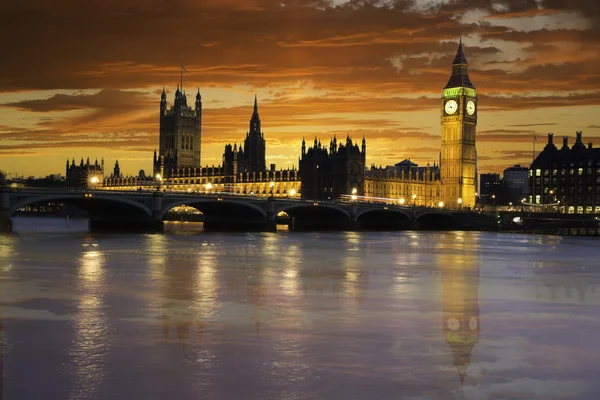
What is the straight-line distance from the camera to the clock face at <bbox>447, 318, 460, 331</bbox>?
15479mm

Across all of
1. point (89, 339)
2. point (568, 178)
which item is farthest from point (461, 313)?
point (568, 178)

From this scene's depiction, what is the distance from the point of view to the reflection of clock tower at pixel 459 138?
459ft

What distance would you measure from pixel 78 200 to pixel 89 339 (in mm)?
50676

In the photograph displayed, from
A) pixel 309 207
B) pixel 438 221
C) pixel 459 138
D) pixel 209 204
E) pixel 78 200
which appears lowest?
pixel 438 221

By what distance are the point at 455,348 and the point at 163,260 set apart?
21824mm

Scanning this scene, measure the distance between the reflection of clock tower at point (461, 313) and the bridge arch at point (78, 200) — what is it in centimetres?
3671

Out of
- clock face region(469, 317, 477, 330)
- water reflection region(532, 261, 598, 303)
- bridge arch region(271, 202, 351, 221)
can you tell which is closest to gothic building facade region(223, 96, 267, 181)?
bridge arch region(271, 202, 351, 221)

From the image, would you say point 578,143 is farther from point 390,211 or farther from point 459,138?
point 390,211

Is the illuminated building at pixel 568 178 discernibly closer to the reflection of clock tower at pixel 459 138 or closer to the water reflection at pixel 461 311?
the reflection of clock tower at pixel 459 138

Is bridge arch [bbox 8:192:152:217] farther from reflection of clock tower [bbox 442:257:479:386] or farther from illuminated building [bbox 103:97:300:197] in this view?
illuminated building [bbox 103:97:300:197]

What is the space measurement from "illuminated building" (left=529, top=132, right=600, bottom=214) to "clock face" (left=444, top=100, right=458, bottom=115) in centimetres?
1829

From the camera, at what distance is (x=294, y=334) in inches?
569

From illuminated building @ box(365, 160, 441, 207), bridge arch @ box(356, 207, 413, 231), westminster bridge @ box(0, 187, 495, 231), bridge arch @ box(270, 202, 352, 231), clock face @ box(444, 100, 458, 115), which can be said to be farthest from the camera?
clock face @ box(444, 100, 458, 115)

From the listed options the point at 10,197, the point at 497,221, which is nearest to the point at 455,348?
the point at 10,197
